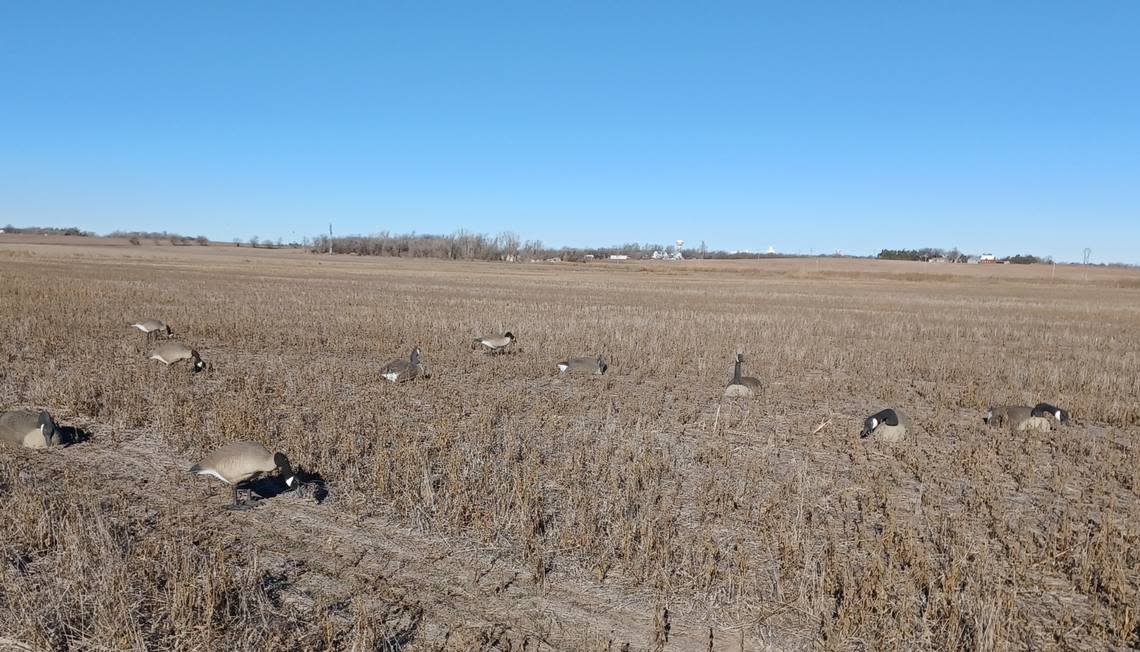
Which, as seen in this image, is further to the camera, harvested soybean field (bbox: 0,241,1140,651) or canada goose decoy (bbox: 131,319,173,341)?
canada goose decoy (bbox: 131,319,173,341)

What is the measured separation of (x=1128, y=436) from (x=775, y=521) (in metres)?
7.48

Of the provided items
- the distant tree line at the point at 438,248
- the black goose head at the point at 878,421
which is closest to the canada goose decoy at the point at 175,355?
the black goose head at the point at 878,421

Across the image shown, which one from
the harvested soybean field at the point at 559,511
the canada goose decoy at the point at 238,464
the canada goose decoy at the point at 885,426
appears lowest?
the harvested soybean field at the point at 559,511

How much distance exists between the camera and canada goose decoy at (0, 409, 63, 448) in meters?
7.58

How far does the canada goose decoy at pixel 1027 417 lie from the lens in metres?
9.98

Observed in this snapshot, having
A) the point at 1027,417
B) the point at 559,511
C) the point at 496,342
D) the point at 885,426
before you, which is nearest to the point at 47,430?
the point at 559,511

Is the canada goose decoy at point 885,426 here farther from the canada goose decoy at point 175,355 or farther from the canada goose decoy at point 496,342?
the canada goose decoy at point 175,355

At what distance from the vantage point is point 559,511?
6.43 metres

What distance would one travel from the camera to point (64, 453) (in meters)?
7.62

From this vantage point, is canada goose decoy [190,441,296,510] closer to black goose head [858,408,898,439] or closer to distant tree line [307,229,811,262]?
black goose head [858,408,898,439]

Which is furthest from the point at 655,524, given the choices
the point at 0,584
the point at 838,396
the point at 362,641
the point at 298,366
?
the point at 298,366

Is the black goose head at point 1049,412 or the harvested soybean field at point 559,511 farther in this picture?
the black goose head at point 1049,412

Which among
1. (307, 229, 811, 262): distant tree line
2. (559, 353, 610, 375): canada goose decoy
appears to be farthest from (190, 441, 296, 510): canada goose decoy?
(307, 229, 811, 262): distant tree line

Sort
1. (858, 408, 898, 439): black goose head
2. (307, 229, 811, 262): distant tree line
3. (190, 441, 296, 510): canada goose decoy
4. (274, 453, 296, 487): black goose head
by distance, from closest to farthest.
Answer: (190, 441, 296, 510): canada goose decoy
(274, 453, 296, 487): black goose head
(858, 408, 898, 439): black goose head
(307, 229, 811, 262): distant tree line
